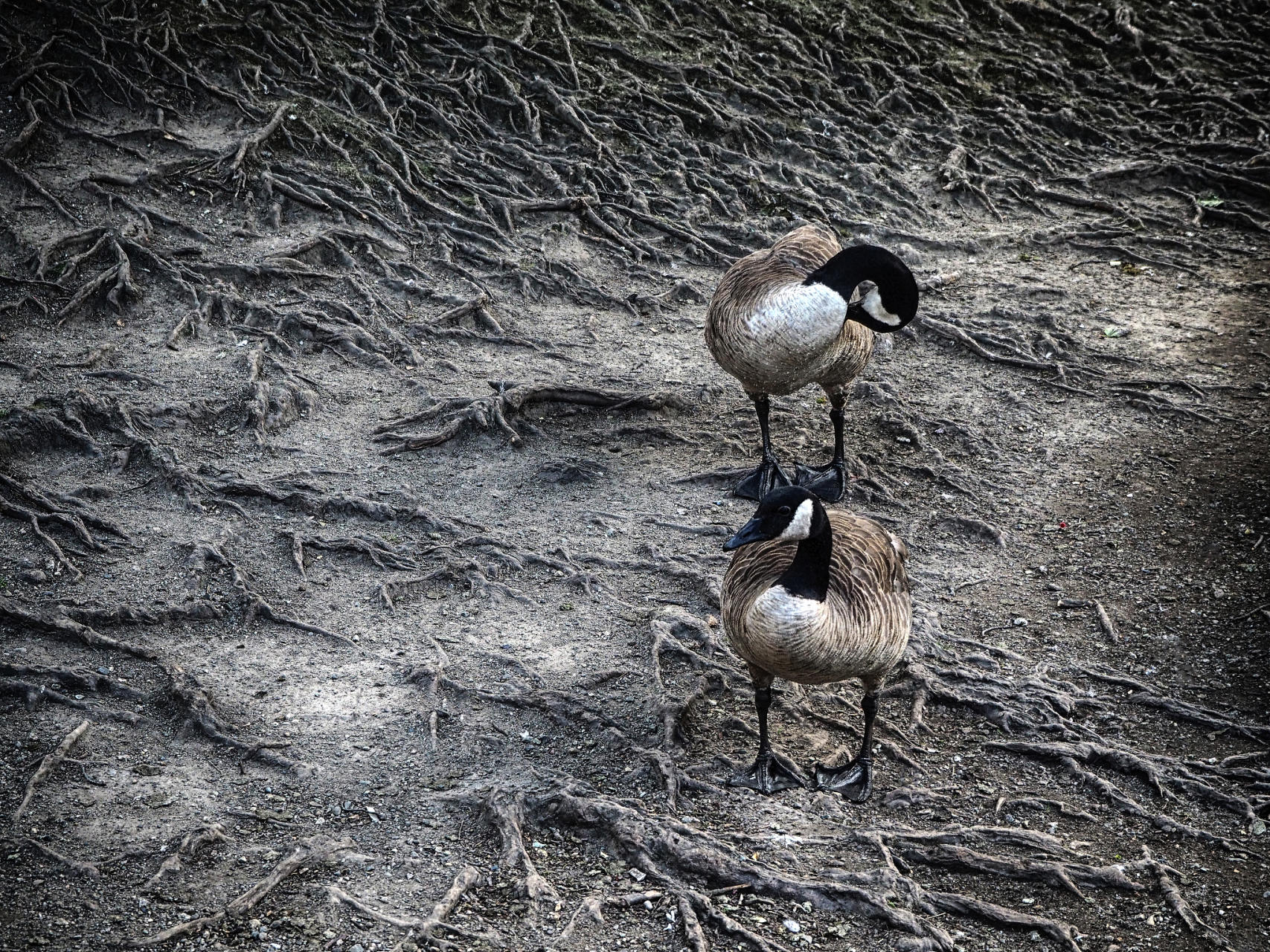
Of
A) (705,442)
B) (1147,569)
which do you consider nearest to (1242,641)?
(1147,569)

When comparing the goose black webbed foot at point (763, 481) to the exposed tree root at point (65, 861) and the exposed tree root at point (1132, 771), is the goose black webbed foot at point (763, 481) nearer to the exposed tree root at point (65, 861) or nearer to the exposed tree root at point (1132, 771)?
the exposed tree root at point (1132, 771)

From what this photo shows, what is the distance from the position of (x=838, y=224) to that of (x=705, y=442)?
14.0 ft

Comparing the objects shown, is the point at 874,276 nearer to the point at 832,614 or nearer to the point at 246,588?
the point at 832,614

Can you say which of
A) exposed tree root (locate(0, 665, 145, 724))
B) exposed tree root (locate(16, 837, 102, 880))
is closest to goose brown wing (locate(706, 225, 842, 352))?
exposed tree root (locate(0, 665, 145, 724))

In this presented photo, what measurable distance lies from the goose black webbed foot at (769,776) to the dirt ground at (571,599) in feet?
0.49

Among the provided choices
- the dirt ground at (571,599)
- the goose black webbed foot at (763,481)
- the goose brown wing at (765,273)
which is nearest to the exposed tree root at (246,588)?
the dirt ground at (571,599)

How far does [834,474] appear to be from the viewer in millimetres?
8125

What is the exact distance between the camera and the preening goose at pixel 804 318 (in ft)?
22.1

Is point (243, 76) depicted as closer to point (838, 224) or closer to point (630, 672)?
point (838, 224)

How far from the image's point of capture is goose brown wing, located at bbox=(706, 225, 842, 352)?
7.13 meters

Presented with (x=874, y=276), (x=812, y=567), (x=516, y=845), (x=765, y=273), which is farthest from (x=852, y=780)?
(x=765, y=273)

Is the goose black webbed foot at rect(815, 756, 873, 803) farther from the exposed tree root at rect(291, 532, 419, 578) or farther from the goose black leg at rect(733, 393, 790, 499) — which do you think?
the exposed tree root at rect(291, 532, 419, 578)

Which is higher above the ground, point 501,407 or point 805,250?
point 805,250

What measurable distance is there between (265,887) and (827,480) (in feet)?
16.2
